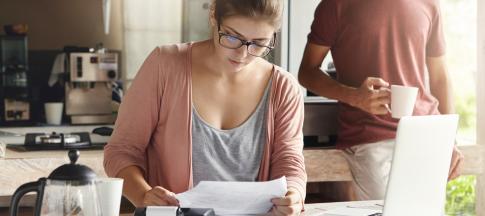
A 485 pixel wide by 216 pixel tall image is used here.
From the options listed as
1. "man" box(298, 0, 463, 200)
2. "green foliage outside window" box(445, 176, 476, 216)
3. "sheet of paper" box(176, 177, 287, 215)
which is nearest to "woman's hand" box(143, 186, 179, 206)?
"sheet of paper" box(176, 177, 287, 215)

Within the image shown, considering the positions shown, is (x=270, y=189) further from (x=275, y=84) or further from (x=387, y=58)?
(x=387, y=58)

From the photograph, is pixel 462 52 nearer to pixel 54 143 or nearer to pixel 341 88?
pixel 341 88

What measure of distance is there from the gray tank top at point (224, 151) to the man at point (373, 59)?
769 mm

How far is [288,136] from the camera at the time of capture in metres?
2.19

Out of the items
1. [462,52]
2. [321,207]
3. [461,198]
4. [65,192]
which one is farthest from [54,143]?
[462,52]

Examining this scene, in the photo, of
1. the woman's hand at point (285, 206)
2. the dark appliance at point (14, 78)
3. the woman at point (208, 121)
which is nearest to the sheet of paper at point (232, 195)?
the woman's hand at point (285, 206)

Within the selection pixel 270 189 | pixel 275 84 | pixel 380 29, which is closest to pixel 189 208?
pixel 270 189

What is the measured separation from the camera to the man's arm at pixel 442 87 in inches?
121

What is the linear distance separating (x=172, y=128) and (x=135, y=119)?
0.37 feet

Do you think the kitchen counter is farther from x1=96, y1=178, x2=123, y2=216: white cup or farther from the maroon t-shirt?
x1=96, y1=178, x2=123, y2=216: white cup

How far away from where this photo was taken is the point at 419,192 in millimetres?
1765

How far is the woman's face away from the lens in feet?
6.44

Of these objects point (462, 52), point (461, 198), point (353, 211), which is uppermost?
point (462, 52)

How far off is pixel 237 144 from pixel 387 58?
1.02 m
